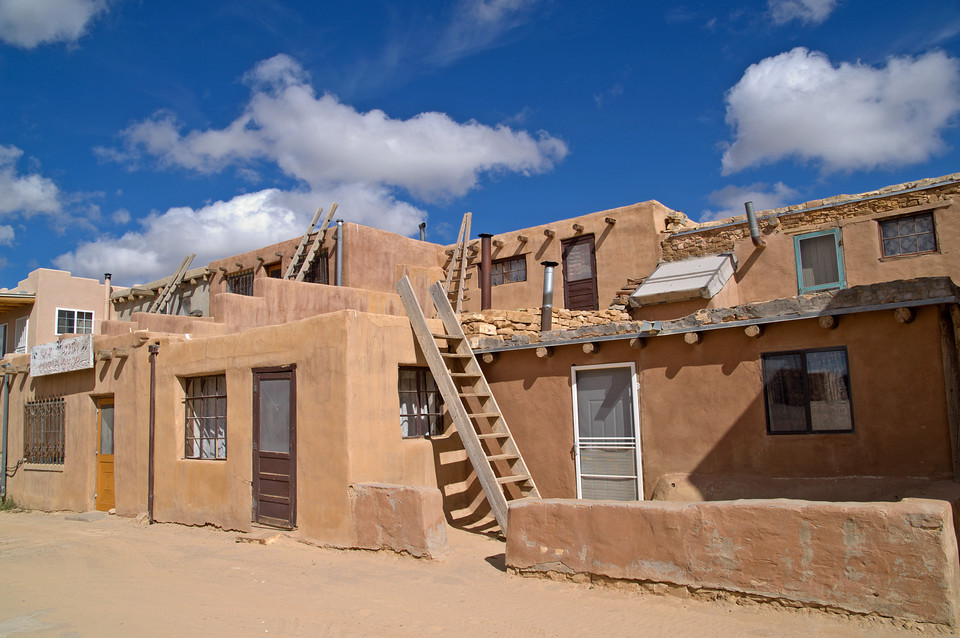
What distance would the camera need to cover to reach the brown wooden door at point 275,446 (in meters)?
9.05

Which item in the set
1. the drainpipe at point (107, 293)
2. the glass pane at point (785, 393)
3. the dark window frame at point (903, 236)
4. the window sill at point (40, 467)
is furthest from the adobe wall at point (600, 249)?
the drainpipe at point (107, 293)

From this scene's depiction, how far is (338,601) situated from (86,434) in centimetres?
953

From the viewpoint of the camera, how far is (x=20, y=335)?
24.9 m

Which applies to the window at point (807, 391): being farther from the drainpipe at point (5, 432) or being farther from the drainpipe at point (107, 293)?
the drainpipe at point (107, 293)

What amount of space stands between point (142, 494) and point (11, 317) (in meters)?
18.6

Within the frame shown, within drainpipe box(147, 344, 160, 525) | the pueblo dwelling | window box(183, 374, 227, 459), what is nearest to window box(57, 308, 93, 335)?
the pueblo dwelling

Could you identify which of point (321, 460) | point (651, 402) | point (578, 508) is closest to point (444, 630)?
point (578, 508)

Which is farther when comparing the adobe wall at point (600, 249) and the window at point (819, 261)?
the adobe wall at point (600, 249)

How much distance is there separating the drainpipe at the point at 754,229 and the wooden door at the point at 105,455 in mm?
13338

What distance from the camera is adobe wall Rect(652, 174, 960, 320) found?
1222 centimetres

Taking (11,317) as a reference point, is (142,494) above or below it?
below

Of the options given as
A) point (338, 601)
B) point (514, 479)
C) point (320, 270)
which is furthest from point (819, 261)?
point (320, 270)

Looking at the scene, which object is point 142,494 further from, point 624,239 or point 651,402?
point 624,239

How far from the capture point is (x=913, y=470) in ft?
21.3
